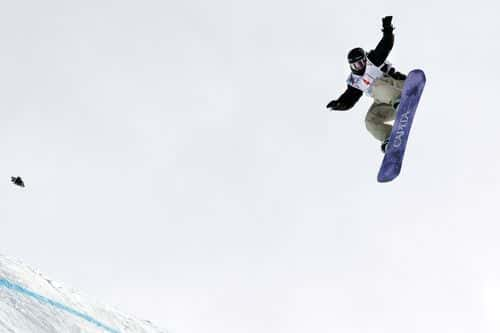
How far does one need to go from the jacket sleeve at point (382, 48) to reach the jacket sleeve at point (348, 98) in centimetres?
63

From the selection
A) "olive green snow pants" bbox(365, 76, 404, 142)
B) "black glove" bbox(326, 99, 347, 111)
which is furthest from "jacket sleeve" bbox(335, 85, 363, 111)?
"olive green snow pants" bbox(365, 76, 404, 142)

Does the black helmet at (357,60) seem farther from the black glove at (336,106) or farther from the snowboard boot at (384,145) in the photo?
the snowboard boot at (384,145)

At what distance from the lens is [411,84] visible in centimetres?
1115

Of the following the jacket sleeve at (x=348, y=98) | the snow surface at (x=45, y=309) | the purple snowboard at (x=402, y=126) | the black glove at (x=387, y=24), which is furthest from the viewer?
the jacket sleeve at (x=348, y=98)

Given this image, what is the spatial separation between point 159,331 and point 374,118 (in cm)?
512

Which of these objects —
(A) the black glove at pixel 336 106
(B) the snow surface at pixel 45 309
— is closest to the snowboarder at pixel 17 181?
(B) the snow surface at pixel 45 309

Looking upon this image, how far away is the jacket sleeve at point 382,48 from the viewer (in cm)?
1130

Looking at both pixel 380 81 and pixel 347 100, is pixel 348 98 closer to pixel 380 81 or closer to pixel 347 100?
pixel 347 100

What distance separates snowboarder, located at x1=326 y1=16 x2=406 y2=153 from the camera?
11227 millimetres

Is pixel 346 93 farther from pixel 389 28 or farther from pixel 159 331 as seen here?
pixel 159 331

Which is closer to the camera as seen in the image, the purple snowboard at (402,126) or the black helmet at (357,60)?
the purple snowboard at (402,126)

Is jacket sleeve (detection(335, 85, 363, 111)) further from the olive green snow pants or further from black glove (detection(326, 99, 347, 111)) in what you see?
the olive green snow pants

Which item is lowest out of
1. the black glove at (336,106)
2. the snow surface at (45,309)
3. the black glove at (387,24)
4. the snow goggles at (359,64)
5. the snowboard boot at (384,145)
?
the snow surface at (45,309)

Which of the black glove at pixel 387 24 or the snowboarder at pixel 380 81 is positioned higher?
the black glove at pixel 387 24
